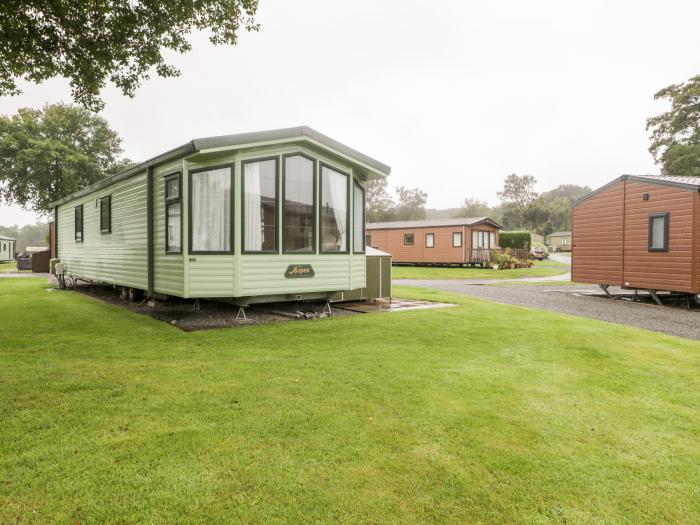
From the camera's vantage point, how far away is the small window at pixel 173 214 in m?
7.21

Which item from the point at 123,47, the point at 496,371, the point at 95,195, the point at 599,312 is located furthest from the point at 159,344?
the point at 599,312

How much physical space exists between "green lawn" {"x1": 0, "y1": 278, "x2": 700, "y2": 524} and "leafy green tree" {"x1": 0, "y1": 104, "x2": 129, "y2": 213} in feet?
110

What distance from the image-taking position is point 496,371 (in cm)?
457

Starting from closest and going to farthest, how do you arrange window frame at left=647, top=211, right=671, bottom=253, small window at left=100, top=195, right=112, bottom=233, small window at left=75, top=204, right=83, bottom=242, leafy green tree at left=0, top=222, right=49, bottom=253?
1. small window at left=100, top=195, right=112, bottom=233
2. window frame at left=647, top=211, right=671, bottom=253
3. small window at left=75, top=204, right=83, bottom=242
4. leafy green tree at left=0, top=222, right=49, bottom=253

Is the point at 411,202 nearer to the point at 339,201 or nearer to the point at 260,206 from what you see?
the point at 339,201

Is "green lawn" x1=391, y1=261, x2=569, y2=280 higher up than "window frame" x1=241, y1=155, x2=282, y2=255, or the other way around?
"window frame" x1=241, y1=155, x2=282, y2=255

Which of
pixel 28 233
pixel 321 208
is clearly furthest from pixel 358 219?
pixel 28 233

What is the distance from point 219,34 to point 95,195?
18.6ft

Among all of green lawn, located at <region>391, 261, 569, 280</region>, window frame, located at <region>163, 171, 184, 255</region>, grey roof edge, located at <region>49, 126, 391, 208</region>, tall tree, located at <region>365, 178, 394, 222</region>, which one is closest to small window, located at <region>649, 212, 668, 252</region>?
grey roof edge, located at <region>49, 126, 391, 208</region>

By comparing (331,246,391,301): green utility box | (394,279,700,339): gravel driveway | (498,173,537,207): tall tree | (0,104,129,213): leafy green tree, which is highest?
(498,173,537,207): tall tree

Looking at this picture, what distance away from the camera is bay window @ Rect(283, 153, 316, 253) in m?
7.65

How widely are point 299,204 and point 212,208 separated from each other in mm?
1557

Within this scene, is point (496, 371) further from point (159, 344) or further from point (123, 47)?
point (123, 47)

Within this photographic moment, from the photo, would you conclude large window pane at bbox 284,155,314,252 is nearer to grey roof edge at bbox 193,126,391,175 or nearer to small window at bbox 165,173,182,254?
grey roof edge at bbox 193,126,391,175
